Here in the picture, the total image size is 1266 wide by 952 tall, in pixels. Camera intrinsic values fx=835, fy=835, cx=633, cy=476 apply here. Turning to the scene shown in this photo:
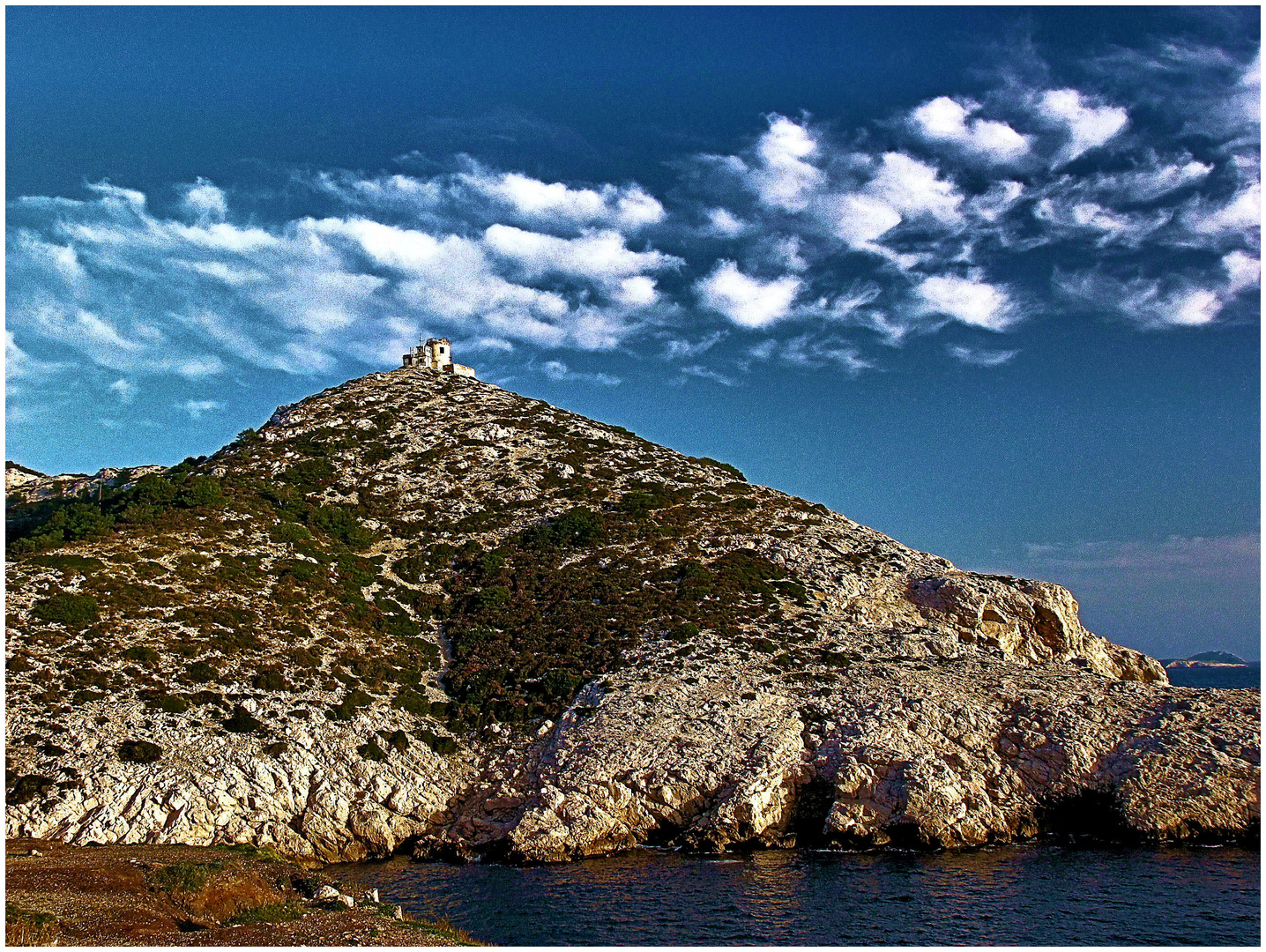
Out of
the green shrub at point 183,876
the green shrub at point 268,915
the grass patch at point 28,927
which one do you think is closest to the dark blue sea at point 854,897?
the green shrub at point 268,915

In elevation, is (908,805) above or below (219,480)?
below

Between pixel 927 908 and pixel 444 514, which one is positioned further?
pixel 444 514

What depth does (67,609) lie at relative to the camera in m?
55.4

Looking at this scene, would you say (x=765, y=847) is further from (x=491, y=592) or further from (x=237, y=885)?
(x=491, y=592)

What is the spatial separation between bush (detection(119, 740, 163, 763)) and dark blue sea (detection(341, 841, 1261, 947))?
38.4 feet

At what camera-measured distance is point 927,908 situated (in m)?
36.8

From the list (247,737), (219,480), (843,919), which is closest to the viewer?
(843,919)

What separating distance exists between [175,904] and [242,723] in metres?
20.5

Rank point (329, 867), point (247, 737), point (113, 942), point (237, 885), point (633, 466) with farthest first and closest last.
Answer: point (633, 466), point (247, 737), point (329, 867), point (237, 885), point (113, 942)

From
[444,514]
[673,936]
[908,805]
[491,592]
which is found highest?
[444,514]

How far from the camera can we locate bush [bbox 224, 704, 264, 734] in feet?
162

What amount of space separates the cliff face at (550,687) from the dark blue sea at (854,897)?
2.80m

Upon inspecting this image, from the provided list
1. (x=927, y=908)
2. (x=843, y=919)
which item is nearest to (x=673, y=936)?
(x=843, y=919)

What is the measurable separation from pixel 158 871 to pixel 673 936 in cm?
2082
